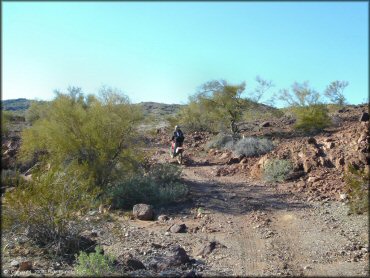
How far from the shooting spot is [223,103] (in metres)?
25.4

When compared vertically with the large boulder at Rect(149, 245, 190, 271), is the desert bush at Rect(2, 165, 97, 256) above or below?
above

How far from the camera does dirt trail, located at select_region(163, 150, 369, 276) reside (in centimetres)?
744

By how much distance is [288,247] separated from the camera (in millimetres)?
8422

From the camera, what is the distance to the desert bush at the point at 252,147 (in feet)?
57.1

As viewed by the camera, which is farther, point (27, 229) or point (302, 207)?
point (302, 207)

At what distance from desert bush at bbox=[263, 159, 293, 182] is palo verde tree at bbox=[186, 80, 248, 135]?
10.4 m

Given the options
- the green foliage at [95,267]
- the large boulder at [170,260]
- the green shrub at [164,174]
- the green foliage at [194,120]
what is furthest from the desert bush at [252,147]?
the green foliage at [95,267]

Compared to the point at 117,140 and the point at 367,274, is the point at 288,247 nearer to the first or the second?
the point at 367,274

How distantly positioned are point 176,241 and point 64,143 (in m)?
5.47

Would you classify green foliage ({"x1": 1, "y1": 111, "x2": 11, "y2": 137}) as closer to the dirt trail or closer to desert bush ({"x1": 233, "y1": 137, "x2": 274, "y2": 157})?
the dirt trail

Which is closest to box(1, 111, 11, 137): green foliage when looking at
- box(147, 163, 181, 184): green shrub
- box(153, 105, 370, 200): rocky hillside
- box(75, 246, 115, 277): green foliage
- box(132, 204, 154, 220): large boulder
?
box(75, 246, 115, 277): green foliage

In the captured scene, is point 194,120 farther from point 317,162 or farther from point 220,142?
point 317,162

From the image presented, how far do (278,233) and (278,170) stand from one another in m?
4.71

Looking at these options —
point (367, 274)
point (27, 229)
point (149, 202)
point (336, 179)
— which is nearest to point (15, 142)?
point (149, 202)
